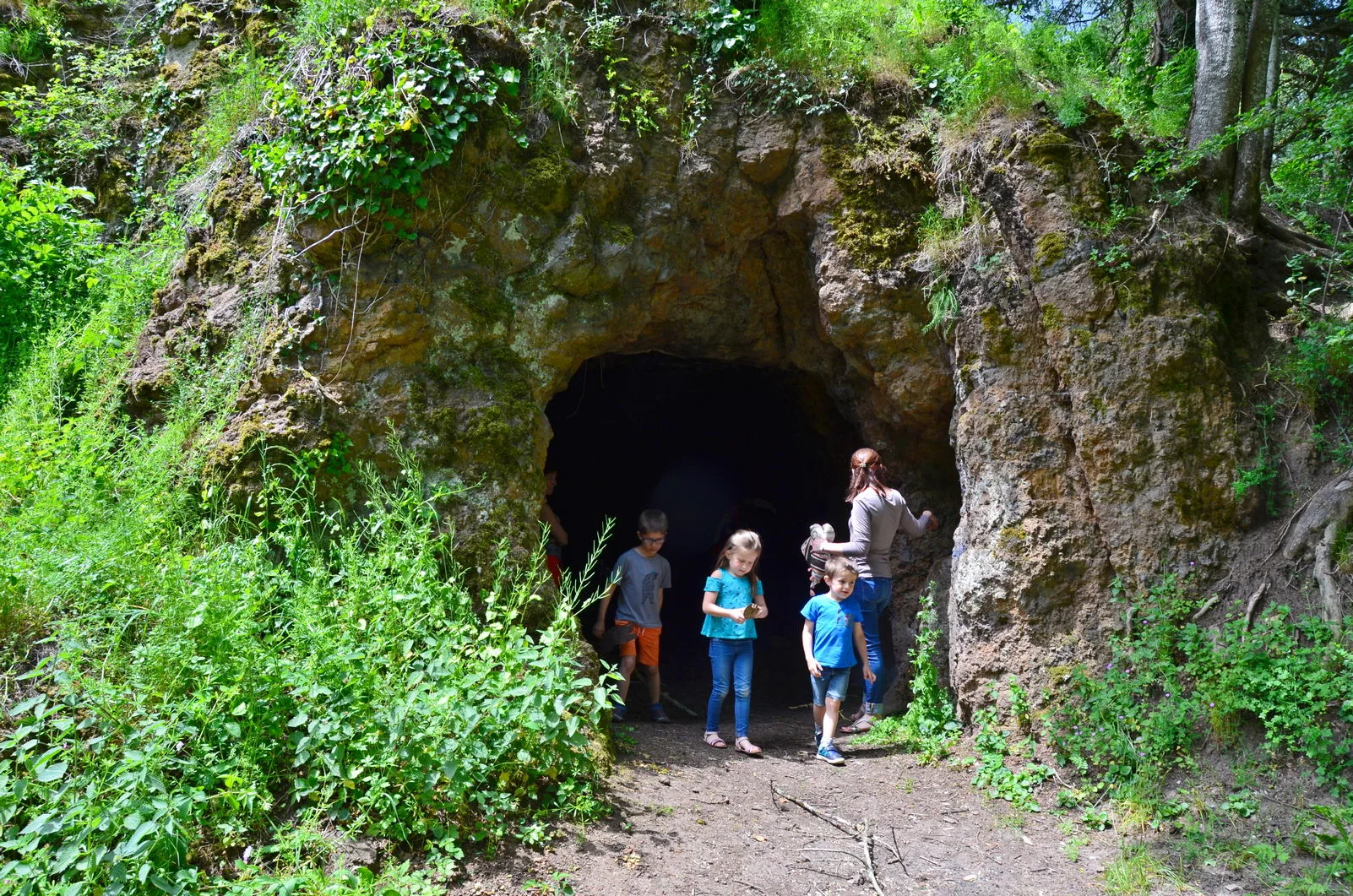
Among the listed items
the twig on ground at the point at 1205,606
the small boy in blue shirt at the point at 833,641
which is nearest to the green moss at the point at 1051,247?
the twig on ground at the point at 1205,606

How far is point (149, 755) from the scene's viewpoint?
3.50 m

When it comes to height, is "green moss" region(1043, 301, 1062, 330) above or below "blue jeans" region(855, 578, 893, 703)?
above

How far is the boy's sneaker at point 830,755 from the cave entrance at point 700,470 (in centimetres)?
304

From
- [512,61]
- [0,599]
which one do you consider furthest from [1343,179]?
[0,599]

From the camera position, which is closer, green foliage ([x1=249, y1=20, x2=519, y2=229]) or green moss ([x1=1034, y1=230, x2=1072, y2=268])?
green foliage ([x1=249, y1=20, x2=519, y2=229])

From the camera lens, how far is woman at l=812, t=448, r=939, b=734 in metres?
6.18

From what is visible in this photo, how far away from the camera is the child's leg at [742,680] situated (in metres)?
5.91

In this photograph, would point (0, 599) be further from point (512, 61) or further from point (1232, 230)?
point (1232, 230)

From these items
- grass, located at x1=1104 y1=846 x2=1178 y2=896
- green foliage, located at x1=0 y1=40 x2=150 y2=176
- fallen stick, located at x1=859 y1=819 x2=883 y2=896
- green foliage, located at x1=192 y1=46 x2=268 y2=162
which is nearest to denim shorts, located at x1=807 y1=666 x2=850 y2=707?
fallen stick, located at x1=859 y1=819 x2=883 y2=896

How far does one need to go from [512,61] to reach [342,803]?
5025 mm

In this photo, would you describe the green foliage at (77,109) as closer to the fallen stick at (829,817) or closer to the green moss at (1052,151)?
the green moss at (1052,151)

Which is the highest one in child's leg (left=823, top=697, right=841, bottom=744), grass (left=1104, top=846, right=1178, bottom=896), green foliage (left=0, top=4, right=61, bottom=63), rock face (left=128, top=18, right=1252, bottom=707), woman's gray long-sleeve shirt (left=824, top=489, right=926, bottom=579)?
green foliage (left=0, top=4, right=61, bottom=63)

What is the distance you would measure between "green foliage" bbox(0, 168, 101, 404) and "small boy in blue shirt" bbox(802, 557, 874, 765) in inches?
252

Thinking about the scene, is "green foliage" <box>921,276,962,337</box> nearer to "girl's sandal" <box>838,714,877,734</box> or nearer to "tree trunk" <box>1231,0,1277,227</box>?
"tree trunk" <box>1231,0,1277,227</box>
